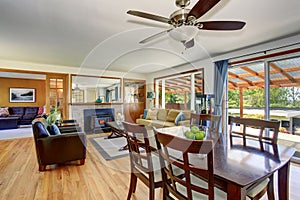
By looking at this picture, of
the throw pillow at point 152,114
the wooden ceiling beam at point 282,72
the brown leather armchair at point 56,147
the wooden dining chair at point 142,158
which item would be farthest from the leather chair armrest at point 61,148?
the wooden ceiling beam at point 282,72

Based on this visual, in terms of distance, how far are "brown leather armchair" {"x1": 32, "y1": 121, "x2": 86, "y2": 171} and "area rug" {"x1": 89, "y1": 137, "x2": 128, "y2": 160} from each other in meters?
0.61

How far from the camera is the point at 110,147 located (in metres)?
3.99

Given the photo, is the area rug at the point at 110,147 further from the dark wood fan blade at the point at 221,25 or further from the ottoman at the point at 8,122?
the ottoman at the point at 8,122

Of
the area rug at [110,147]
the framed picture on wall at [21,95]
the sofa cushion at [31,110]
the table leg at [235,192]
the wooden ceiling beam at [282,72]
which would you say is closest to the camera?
the table leg at [235,192]

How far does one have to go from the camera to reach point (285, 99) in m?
3.29

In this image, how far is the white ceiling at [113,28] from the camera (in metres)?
2.06

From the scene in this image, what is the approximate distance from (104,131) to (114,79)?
2090 millimetres

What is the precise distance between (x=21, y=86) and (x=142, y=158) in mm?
9100

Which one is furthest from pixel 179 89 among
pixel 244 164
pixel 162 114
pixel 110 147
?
pixel 244 164

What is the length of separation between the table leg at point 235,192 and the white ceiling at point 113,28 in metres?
1.96

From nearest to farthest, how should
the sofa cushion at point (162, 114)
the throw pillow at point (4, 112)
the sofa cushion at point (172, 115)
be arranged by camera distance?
the sofa cushion at point (172, 115) < the sofa cushion at point (162, 114) < the throw pillow at point (4, 112)

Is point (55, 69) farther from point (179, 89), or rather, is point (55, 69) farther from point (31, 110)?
point (179, 89)

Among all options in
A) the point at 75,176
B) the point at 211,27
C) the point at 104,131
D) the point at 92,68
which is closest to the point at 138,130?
the point at 211,27

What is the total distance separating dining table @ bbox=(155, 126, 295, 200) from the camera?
3.24ft
